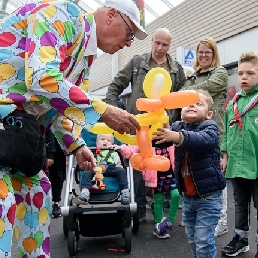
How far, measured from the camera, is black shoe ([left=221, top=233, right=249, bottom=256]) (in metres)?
3.14

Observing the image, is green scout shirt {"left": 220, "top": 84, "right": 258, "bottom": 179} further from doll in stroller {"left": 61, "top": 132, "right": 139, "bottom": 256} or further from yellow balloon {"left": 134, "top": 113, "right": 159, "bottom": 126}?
yellow balloon {"left": 134, "top": 113, "right": 159, "bottom": 126}

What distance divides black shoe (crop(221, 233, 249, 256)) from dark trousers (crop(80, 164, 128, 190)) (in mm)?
1074

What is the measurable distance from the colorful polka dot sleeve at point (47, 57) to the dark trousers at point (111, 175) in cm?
204

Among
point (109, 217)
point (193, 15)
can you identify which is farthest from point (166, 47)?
point (193, 15)

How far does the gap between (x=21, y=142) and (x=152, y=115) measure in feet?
2.99

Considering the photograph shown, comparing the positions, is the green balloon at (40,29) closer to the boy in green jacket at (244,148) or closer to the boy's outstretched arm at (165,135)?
the boy's outstretched arm at (165,135)

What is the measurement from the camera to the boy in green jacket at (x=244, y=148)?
306 cm

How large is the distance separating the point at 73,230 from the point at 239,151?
154 cm

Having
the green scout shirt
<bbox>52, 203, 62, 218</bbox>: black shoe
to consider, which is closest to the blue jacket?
the green scout shirt

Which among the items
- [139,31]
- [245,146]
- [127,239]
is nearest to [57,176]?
[127,239]

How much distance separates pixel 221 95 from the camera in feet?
12.0

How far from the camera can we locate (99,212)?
3391 mm

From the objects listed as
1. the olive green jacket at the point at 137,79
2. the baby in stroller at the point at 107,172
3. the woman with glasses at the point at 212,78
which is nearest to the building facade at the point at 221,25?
the olive green jacket at the point at 137,79

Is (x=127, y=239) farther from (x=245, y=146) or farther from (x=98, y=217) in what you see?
(x=245, y=146)
